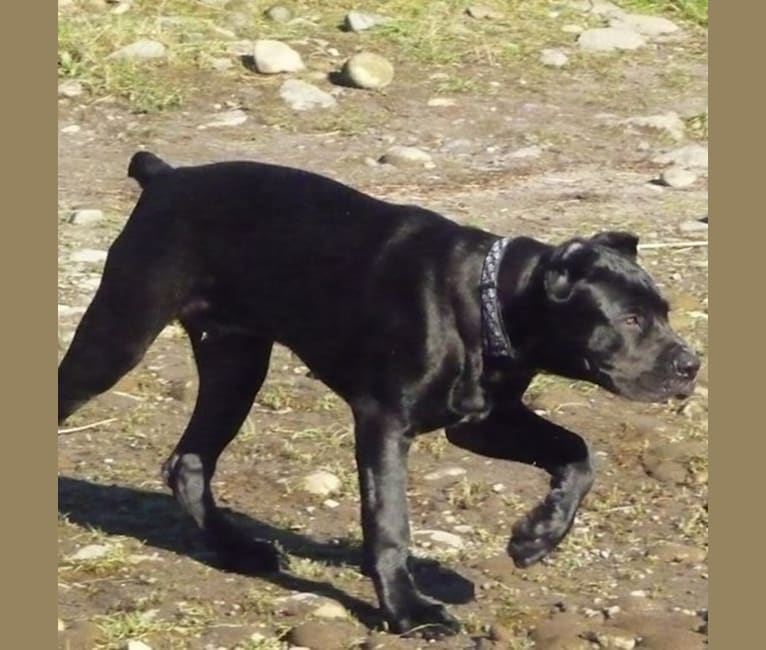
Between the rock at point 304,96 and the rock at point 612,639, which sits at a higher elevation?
the rock at point 612,639

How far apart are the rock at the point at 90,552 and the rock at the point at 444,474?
3.93ft

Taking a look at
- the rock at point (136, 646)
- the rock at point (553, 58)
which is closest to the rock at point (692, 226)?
the rock at point (553, 58)

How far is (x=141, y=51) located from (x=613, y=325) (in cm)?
653

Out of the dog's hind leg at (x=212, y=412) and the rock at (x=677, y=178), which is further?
the rock at (x=677, y=178)

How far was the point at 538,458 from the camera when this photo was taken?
612 centimetres

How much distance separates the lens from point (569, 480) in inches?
239

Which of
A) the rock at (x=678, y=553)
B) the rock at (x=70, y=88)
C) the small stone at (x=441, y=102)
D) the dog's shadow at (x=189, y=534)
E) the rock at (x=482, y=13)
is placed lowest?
the rock at (x=70, y=88)

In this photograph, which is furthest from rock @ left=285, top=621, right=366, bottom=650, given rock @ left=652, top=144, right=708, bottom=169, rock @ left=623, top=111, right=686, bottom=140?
rock @ left=623, top=111, right=686, bottom=140

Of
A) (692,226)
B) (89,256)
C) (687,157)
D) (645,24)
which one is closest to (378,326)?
(89,256)

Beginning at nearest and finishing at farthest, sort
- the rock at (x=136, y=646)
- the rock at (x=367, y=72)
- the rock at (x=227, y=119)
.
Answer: the rock at (x=136, y=646) < the rock at (x=227, y=119) < the rock at (x=367, y=72)

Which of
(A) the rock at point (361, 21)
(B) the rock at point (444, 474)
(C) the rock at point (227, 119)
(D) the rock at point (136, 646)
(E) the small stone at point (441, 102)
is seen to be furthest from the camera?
(A) the rock at point (361, 21)

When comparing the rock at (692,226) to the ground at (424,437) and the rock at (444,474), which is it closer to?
the ground at (424,437)

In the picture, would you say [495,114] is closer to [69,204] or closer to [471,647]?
[69,204]

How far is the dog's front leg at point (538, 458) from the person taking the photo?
600cm
